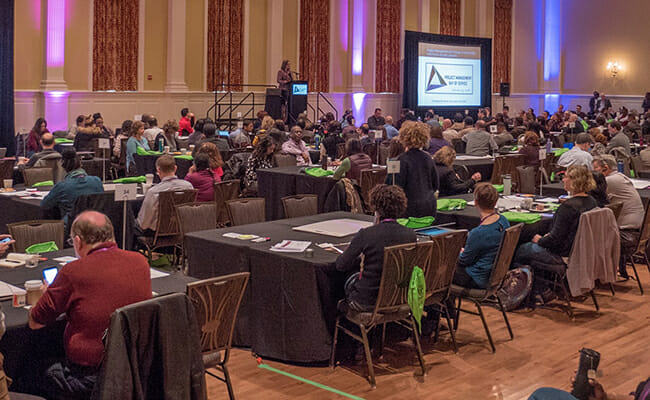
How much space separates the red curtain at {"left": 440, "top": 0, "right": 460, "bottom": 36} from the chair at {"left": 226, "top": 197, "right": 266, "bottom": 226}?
1842 cm

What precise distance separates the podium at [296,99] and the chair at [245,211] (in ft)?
37.5

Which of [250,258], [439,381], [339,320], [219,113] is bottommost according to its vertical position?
[439,381]

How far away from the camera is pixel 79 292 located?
140 inches

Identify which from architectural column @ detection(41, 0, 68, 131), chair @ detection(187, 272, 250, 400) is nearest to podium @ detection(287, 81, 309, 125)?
architectural column @ detection(41, 0, 68, 131)

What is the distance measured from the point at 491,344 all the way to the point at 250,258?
5.82 ft

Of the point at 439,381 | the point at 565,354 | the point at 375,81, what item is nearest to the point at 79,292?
the point at 439,381

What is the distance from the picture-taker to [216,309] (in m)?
4.16

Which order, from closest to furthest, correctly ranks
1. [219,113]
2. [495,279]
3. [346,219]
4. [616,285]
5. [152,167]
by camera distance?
[495,279], [346,219], [616,285], [152,167], [219,113]

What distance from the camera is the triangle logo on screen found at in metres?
22.8

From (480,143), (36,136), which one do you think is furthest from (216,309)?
(36,136)

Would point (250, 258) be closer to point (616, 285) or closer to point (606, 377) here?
point (606, 377)

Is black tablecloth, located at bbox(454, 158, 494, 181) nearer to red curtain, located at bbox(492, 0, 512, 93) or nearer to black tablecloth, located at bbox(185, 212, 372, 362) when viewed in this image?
black tablecloth, located at bbox(185, 212, 372, 362)

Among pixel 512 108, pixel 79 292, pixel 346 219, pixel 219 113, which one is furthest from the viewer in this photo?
pixel 512 108

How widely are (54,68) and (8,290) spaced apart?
12448mm
